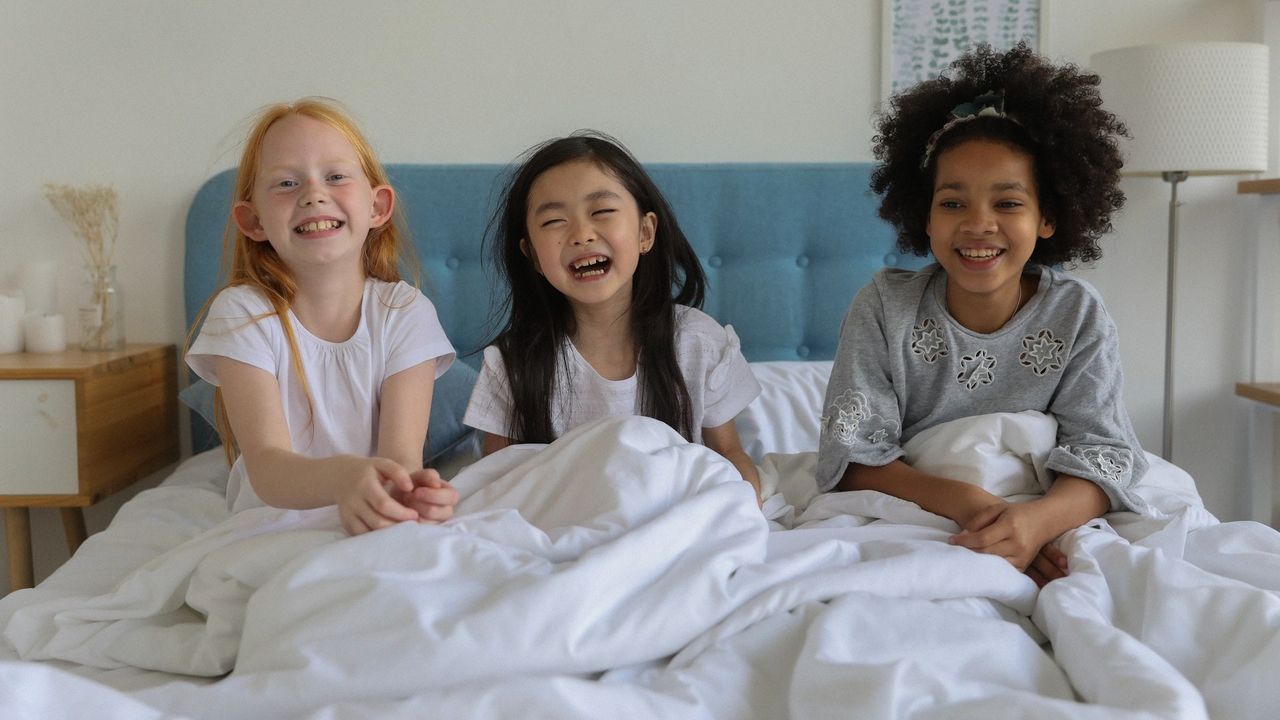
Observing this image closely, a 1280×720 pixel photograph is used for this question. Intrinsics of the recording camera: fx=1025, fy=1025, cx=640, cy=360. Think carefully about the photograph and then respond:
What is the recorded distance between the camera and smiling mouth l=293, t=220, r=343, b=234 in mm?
1427

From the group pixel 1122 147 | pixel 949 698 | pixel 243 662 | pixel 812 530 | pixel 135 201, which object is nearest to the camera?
pixel 949 698

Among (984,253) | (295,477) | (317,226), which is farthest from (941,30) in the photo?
(295,477)

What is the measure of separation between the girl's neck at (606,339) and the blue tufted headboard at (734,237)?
693mm

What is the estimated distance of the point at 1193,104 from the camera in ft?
7.17

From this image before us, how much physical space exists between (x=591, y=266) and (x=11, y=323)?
4.86 ft

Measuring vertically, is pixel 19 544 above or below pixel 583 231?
below

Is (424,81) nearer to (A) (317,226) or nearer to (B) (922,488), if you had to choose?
(A) (317,226)

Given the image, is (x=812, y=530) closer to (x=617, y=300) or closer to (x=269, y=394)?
(x=617, y=300)

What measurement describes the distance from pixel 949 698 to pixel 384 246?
1.14 meters

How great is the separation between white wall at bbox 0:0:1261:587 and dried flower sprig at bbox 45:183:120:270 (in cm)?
3

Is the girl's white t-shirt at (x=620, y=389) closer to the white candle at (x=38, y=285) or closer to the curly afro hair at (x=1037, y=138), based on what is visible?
the curly afro hair at (x=1037, y=138)

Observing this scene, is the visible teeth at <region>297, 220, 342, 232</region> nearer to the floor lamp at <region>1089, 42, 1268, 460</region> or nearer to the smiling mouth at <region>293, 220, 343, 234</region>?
the smiling mouth at <region>293, 220, 343, 234</region>

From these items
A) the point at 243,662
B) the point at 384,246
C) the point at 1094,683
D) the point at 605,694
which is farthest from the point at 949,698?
the point at 384,246

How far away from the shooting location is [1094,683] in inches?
32.5
